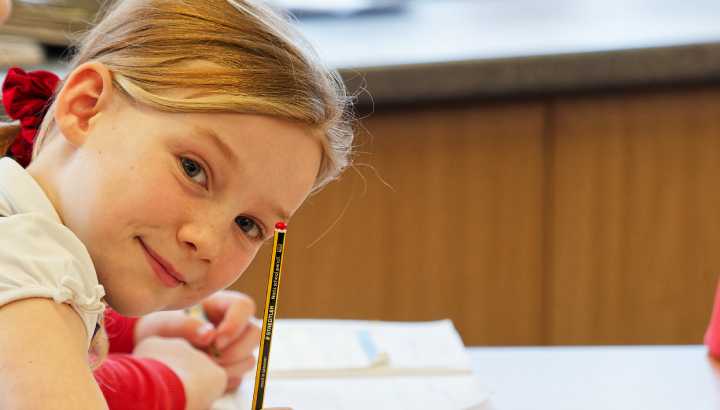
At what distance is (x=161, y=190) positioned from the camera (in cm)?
69

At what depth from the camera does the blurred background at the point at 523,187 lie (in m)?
1.83

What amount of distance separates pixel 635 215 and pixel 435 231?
0.38 m

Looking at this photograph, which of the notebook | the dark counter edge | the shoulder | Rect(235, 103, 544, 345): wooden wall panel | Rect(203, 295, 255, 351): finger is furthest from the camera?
Rect(235, 103, 544, 345): wooden wall panel

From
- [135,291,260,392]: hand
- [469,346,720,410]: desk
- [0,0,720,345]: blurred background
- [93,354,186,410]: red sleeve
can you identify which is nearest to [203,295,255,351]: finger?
[135,291,260,392]: hand

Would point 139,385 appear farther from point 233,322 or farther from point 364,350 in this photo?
point 364,350

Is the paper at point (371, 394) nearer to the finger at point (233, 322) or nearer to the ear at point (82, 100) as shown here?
the finger at point (233, 322)

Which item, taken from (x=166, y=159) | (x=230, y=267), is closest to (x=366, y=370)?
(x=230, y=267)

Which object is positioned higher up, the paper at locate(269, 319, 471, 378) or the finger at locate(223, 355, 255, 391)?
the finger at locate(223, 355, 255, 391)

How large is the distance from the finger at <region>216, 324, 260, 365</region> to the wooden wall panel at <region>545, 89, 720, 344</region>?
3.29 feet

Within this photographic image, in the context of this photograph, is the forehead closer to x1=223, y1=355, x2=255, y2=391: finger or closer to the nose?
the nose

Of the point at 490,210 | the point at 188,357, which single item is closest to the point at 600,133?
the point at 490,210

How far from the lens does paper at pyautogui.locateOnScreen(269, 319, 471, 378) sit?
102 cm

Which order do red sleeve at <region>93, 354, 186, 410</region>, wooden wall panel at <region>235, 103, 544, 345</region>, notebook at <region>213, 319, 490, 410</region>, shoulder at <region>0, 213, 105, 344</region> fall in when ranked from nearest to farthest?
shoulder at <region>0, 213, 105, 344</region> < red sleeve at <region>93, 354, 186, 410</region> < notebook at <region>213, 319, 490, 410</region> < wooden wall panel at <region>235, 103, 544, 345</region>

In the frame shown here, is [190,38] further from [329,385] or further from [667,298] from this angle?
[667,298]
